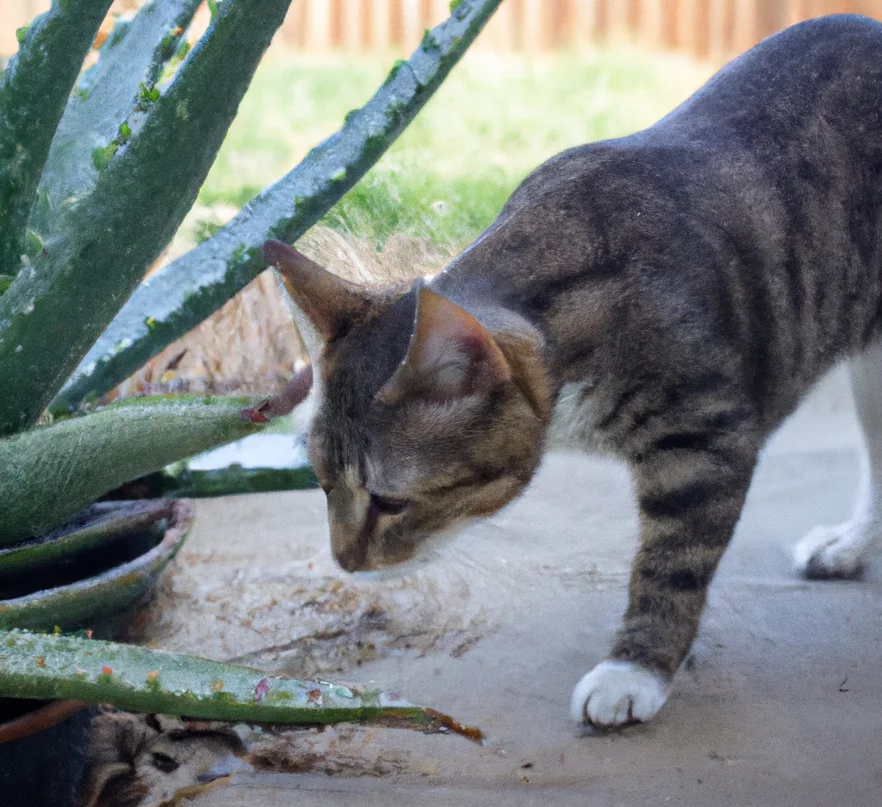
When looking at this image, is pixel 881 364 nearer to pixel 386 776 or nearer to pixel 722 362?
pixel 722 362

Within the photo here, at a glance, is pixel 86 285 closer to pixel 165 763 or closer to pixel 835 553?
pixel 165 763

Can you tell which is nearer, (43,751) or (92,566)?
(43,751)

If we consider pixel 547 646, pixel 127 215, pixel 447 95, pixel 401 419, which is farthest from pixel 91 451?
pixel 447 95

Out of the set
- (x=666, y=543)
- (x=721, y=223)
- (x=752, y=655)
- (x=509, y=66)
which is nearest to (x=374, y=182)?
(x=721, y=223)

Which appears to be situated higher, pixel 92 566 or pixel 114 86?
Answer: pixel 114 86

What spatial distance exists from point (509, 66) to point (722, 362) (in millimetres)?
3920

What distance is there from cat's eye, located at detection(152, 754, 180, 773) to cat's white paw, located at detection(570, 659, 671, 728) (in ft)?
1.73

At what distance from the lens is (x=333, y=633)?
1.69 metres

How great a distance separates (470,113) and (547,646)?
3.18 m

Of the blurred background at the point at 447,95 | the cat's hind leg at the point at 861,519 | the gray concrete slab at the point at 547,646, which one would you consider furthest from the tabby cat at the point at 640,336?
the blurred background at the point at 447,95

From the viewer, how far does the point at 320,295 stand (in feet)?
4.61

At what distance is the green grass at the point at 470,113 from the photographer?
3.02 m

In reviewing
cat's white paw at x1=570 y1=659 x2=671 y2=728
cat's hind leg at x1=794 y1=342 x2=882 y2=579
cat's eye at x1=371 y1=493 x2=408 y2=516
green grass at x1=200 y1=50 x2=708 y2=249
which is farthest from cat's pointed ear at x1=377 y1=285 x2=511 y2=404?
green grass at x1=200 y1=50 x2=708 y2=249

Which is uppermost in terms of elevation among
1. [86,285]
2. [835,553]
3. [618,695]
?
[86,285]
